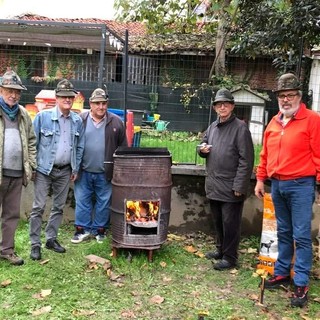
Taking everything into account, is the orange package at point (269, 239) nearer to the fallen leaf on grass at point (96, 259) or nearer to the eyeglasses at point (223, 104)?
the eyeglasses at point (223, 104)

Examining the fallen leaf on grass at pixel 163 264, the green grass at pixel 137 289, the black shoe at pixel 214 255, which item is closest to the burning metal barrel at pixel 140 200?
the fallen leaf on grass at pixel 163 264

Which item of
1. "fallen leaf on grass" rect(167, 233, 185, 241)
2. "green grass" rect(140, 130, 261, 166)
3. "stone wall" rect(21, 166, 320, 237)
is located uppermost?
"green grass" rect(140, 130, 261, 166)

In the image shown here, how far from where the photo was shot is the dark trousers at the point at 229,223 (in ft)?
16.0

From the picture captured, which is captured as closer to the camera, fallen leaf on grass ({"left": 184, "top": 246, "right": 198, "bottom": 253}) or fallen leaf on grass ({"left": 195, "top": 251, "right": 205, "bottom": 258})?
fallen leaf on grass ({"left": 195, "top": 251, "right": 205, "bottom": 258})

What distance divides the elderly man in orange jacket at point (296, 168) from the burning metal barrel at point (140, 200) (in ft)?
4.11

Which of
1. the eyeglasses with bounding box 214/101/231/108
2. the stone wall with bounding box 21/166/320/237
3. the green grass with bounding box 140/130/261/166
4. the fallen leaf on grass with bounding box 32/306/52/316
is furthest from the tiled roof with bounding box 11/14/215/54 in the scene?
the fallen leaf on grass with bounding box 32/306/52/316

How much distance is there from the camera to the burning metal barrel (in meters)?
4.86

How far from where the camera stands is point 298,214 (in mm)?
4074

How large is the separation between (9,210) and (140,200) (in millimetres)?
1441

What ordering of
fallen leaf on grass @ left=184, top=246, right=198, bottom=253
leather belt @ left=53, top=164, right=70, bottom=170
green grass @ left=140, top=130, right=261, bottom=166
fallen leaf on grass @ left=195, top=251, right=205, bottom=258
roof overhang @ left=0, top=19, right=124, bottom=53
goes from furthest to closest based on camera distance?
roof overhang @ left=0, top=19, right=124, bottom=53
green grass @ left=140, top=130, right=261, bottom=166
fallen leaf on grass @ left=184, top=246, right=198, bottom=253
fallen leaf on grass @ left=195, top=251, right=205, bottom=258
leather belt @ left=53, top=164, right=70, bottom=170

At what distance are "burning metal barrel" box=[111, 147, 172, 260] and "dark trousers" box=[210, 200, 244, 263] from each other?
0.60 m

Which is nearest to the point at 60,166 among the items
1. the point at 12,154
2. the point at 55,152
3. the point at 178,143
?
the point at 55,152

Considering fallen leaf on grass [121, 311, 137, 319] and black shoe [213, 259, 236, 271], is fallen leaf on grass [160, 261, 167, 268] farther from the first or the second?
fallen leaf on grass [121, 311, 137, 319]

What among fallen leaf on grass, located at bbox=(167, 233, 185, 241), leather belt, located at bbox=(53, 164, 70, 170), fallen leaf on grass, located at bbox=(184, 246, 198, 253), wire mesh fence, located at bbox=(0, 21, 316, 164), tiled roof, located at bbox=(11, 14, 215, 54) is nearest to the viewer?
leather belt, located at bbox=(53, 164, 70, 170)
